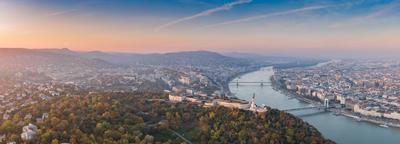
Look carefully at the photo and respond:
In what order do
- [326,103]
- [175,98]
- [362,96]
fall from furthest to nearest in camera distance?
[362,96] → [326,103] → [175,98]

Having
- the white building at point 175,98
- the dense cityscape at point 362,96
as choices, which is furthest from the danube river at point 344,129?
the white building at point 175,98

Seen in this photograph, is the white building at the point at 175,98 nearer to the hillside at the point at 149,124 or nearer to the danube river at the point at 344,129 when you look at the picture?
the hillside at the point at 149,124

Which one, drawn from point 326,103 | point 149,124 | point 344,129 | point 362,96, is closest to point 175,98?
point 149,124

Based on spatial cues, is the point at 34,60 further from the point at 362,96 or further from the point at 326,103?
the point at 362,96

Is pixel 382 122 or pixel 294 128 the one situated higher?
pixel 294 128

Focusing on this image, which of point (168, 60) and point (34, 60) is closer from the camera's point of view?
point (34, 60)

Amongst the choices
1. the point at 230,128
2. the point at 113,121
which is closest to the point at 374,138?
the point at 230,128

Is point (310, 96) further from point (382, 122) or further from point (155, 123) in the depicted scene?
point (155, 123)

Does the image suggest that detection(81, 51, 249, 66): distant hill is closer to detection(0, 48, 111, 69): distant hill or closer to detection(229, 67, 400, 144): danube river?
detection(0, 48, 111, 69): distant hill
